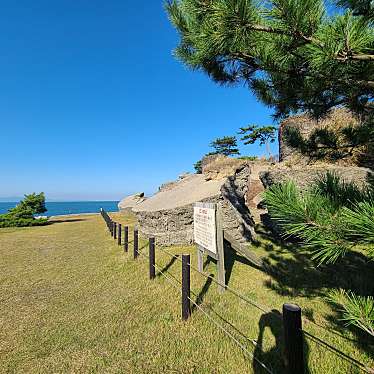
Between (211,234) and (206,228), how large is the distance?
10.5 inches

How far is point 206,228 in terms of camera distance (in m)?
5.16

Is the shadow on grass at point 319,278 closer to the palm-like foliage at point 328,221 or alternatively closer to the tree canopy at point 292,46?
the palm-like foliage at point 328,221

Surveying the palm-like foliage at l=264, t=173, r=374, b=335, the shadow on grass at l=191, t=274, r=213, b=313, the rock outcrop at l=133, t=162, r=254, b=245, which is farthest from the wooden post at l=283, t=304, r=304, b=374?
the rock outcrop at l=133, t=162, r=254, b=245

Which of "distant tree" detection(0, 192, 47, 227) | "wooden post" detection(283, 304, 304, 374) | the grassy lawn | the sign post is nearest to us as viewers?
"wooden post" detection(283, 304, 304, 374)

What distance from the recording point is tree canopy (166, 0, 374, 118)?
190cm

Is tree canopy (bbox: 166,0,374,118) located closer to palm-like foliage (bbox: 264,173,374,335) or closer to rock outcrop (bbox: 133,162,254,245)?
palm-like foliage (bbox: 264,173,374,335)

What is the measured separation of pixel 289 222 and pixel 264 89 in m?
2.57

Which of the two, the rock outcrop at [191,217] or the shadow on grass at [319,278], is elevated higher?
the rock outcrop at [191,217]

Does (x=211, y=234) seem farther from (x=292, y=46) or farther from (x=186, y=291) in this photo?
(x=292, y=46)

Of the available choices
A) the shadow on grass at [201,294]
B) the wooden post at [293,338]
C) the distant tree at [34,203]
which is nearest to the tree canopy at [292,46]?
the wooden post at [293,338]

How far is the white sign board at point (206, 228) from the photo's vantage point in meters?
4.82

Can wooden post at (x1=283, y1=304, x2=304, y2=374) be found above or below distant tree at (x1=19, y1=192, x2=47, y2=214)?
below

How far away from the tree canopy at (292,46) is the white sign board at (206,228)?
2.36 m

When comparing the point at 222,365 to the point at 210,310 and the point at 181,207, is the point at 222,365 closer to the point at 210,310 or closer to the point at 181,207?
the point at 210,310
